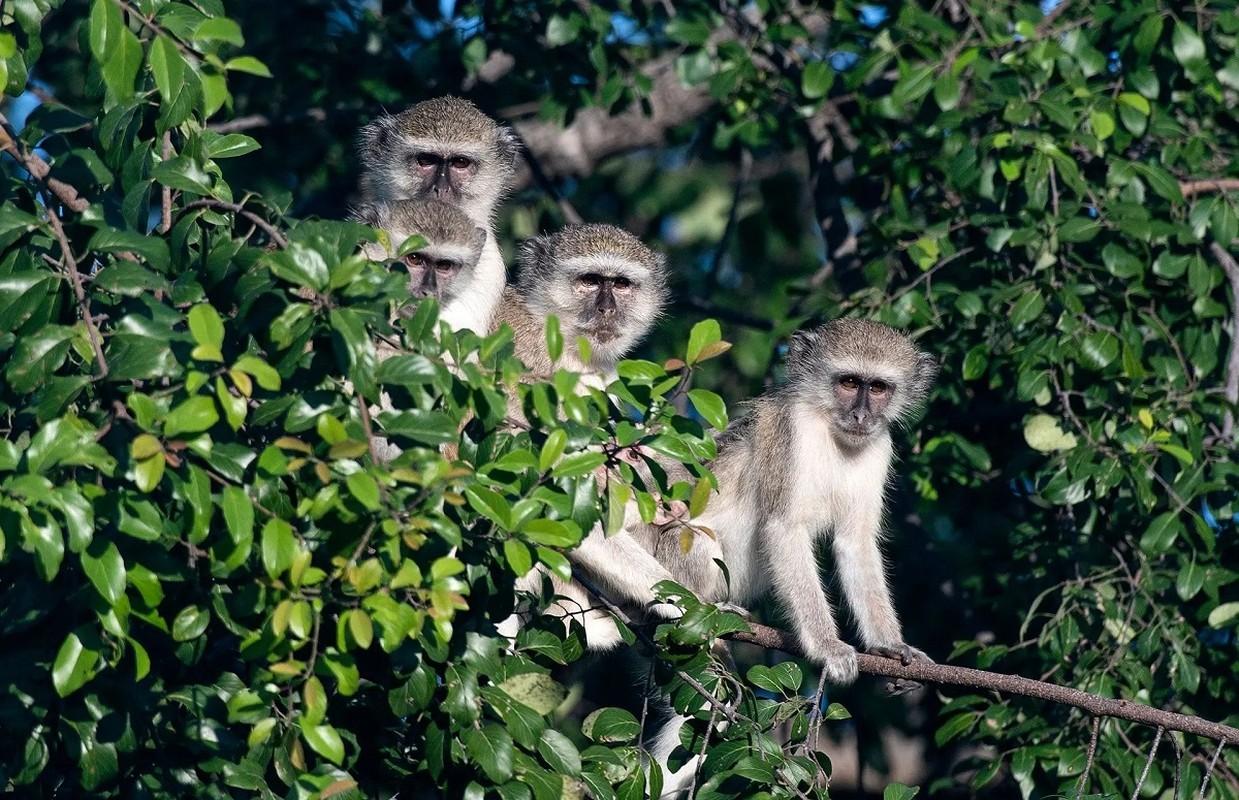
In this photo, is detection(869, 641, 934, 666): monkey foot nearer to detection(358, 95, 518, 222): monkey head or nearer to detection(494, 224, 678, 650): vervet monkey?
detection(494, 224, 678, 650): vervet monkey

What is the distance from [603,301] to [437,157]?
1.07m

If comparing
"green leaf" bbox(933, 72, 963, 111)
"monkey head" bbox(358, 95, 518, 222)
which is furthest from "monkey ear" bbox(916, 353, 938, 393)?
"monkey head" bbox(358, 95, 518, 222)

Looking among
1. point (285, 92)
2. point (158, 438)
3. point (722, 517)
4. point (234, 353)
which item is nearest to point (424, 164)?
point (285, 92)

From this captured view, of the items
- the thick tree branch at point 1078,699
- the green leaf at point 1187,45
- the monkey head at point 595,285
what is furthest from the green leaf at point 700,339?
the green leaf at point 1187,45

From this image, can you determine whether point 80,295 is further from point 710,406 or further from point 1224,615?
point 1224,615

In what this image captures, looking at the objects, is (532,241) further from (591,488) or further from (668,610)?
(591,488)

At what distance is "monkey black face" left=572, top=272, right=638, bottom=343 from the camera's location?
18.0ft

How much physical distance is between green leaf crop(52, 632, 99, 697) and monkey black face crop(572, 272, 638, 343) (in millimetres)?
2885

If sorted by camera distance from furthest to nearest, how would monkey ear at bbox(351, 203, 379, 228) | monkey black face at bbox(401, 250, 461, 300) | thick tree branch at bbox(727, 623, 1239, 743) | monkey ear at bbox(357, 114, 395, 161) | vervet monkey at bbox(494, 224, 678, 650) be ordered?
monkey ear at bbox(357, 114, 395, 161), vervet monkey at bbox(494, 224, 678, 650), monkey ear at bbox(351, 203, 379, 228), monkey black face at bbox(401, 250, 461, 300), thick tree branch at bbox(727, 623, 1239, 743)

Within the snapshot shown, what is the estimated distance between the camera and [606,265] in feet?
18.6

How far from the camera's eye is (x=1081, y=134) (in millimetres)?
5273

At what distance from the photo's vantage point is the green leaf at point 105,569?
2721 mm

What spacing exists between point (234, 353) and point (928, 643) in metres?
4.03

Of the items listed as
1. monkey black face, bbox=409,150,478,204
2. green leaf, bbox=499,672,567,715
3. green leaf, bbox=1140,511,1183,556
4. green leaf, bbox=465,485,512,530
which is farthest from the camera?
monkey black face, bbox=409,150,478,204
